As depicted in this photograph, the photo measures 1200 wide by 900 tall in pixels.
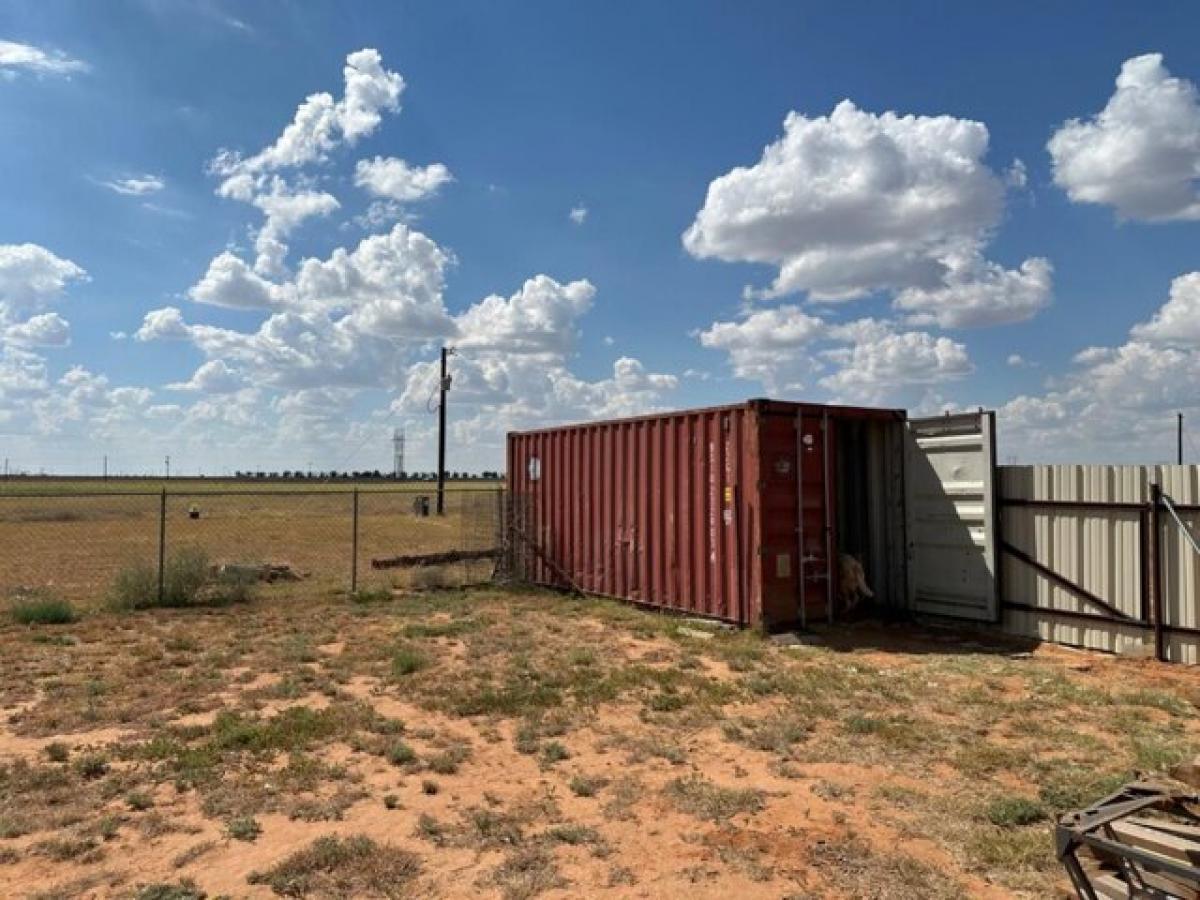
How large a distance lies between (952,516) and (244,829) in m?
9.17

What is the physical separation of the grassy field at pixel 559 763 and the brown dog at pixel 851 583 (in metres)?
1.27

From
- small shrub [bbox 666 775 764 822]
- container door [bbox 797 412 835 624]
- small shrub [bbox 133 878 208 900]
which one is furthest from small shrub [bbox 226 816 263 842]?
container door [bbox 797 412 835 624]

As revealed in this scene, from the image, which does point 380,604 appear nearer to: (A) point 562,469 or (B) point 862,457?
(A) point 562,469

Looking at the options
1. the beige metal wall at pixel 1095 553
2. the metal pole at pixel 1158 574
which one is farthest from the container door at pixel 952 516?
the metal pole at pixel 1158 574

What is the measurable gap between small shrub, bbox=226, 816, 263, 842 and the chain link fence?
4183mm

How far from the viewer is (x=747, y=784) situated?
5344 mm

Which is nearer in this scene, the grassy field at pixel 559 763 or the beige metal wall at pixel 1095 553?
the grassy field at pixel 559 763

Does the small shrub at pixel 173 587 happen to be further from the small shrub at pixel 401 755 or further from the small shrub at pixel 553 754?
the small shrub at pixel 553 754

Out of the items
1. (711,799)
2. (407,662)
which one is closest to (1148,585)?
(711,799)

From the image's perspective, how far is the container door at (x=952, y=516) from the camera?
34.1 ft

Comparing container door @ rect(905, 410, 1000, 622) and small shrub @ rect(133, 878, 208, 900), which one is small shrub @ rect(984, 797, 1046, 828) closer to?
small shrub @ rect(133, 878, 208, 900)

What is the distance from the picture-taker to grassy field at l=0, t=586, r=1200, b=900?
4145mm

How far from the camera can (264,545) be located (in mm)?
25047

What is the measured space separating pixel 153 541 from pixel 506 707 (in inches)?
912
